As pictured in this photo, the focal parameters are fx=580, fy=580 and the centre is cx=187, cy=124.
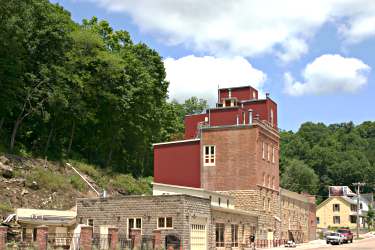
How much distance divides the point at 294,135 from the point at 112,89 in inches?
3960

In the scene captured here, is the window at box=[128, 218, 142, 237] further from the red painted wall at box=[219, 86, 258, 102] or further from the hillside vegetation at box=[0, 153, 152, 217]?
the red painted wall at box=[219, 86, 258, 102]

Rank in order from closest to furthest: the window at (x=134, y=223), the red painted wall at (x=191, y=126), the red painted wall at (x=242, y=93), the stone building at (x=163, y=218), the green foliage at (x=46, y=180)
Result: 1. the stone building at (x=163, y=218)
2. the window at (x=134, y=223)
3. the green foliage at (x=46, y=180)
4. the red painted wall at (x=242, y=93)
5. the red painted wall at (x=191, y=126)

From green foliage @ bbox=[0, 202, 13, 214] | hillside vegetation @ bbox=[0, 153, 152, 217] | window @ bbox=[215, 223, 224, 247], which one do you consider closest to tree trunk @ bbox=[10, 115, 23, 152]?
hillside vegetation @ bbox=[0, 153, 152, 217]

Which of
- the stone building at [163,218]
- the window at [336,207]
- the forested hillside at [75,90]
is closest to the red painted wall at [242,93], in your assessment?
the forested hillside at [75,90]

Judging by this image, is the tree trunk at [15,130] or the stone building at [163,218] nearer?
the stone building at [163,218]

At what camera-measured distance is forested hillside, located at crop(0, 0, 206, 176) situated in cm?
5500

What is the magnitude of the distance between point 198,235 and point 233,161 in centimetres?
1581

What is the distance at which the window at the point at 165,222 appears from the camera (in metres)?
40.1

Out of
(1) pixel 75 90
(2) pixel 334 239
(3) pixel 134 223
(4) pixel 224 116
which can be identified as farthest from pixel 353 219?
(3) pixel 134 223

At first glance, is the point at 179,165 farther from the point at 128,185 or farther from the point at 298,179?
the point at 298,179

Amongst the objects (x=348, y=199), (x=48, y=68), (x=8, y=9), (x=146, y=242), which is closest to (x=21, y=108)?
(x=48, y=68)

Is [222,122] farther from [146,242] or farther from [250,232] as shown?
[146,242]

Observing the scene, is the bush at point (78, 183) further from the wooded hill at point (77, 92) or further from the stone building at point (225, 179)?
the stone building at point (225, 179)

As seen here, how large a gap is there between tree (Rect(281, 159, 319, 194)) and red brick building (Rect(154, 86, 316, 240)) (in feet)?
213
